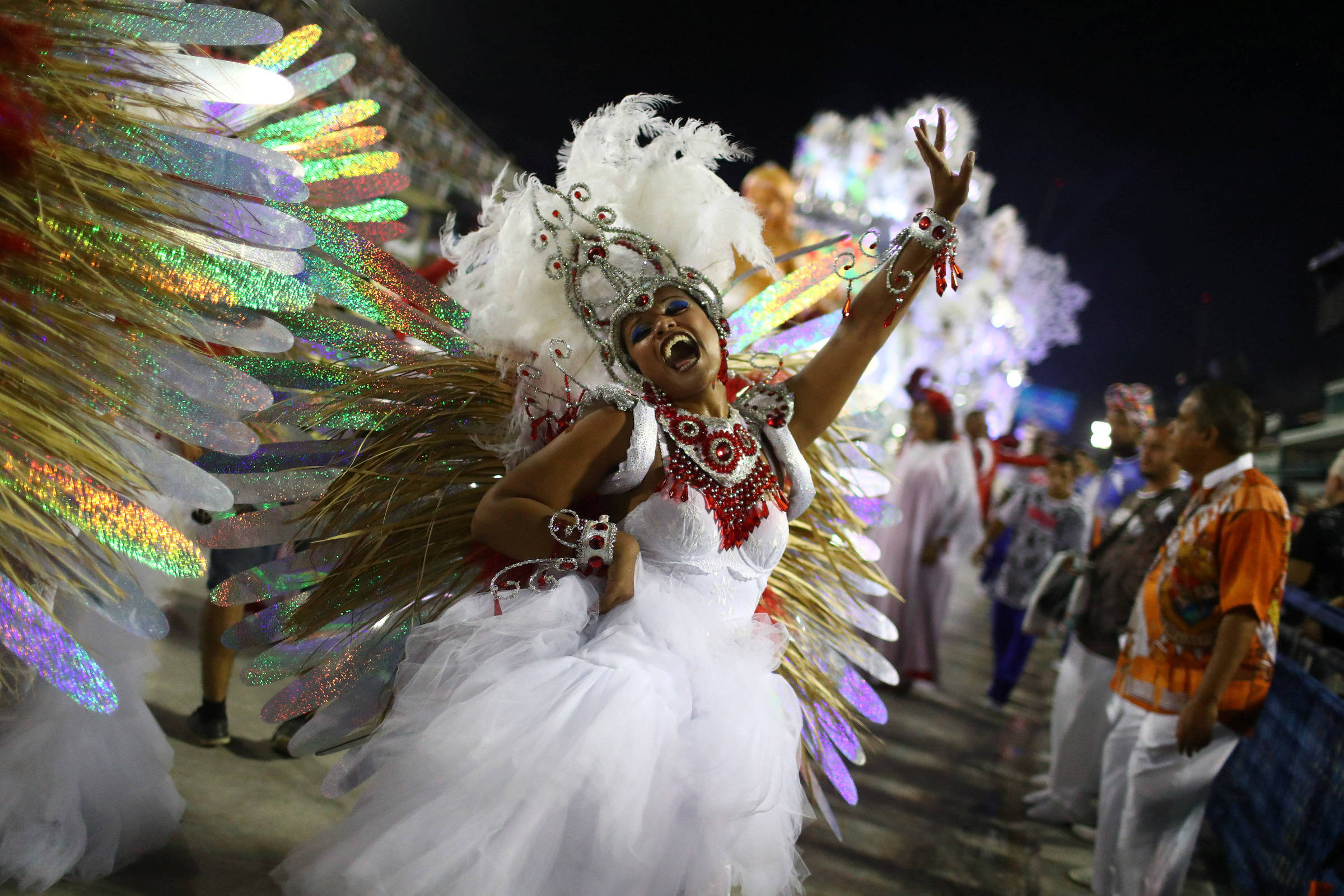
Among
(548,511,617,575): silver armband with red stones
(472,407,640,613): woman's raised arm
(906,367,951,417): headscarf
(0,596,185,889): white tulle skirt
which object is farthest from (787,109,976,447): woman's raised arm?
(906,367,951,417): headscarf

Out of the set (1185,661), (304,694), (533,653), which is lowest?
(304,694)

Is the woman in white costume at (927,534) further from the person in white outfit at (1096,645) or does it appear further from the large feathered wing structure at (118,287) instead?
the large feathered wing structure at (118,287)

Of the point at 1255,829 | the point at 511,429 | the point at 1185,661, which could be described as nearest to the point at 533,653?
the point at 511,429

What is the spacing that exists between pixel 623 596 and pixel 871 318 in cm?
90

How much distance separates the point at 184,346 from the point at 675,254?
1029mm

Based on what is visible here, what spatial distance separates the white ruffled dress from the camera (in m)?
1.39

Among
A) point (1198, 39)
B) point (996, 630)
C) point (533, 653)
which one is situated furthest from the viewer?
point (996, 630)

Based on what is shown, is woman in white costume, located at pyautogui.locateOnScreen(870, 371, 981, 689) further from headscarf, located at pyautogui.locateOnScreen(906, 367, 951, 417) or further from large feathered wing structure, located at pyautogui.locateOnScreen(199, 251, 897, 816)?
large feathered wing structure, located at pyautogui.locateOnScreen(199, 251, 897, 816)

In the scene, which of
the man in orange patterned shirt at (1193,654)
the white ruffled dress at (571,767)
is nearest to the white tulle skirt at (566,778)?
the white ruffled dress at (571,767)

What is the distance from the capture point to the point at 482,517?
6.06ft

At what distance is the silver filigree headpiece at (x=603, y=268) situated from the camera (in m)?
1.99

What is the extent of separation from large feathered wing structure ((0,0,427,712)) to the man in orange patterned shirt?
253cm

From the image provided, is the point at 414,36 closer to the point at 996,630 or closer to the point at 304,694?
the point at 304,694

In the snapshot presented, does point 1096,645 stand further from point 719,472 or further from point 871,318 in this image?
point 719,472
